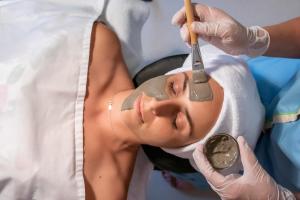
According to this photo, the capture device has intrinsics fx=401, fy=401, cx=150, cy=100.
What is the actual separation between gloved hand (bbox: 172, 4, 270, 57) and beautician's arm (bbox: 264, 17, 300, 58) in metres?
0.04

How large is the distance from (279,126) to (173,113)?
337 millimetres

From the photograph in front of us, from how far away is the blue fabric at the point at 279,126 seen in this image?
3.77 ft

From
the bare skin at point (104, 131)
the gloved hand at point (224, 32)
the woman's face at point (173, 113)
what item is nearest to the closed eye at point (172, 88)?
the woman's face at point (173, 113)

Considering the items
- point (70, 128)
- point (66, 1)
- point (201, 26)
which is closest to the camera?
point (201, 26)

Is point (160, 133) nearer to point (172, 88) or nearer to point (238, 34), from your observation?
point (172, 88)

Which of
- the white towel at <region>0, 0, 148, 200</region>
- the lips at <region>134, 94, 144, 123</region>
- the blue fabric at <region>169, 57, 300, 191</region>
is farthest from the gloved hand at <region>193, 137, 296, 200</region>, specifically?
the white towel at <region>0, 0, 148, 200</region>

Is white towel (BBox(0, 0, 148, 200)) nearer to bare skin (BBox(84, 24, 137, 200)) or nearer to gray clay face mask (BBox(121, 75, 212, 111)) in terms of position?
bare skin (BBox(84, 24, 137, 200))

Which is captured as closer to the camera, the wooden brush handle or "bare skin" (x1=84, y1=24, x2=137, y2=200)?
the wooden brush handle

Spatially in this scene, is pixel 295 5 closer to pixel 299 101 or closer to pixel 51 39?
pixel 299 101

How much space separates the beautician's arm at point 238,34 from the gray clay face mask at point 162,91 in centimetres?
14

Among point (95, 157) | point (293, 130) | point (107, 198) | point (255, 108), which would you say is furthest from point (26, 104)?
point (293, 130)

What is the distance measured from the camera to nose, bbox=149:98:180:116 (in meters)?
1.07

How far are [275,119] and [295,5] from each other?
924mm

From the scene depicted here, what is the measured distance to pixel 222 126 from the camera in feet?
3.57
